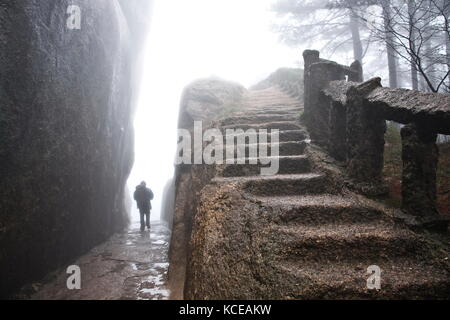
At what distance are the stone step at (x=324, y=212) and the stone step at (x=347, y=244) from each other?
0.28m

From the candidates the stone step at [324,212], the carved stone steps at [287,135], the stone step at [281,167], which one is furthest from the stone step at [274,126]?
the stone step at [324,212]

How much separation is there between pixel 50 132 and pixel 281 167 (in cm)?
411

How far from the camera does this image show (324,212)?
336 centimetres

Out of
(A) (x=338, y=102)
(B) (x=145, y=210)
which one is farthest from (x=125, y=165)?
(A) (x=338, y=102)

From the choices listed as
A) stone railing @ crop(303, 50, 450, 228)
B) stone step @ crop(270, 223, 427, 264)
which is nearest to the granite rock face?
stone step @ crop(270, 223, 427, 264)

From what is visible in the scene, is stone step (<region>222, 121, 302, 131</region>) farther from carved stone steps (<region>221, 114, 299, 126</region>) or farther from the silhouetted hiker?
the silhouetted hiker

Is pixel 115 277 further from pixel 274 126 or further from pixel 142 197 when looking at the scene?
pixel 142 197

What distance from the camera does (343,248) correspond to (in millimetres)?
2891

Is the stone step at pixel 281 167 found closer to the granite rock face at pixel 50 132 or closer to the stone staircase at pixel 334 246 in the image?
the stone staircase at pixel 334 246
